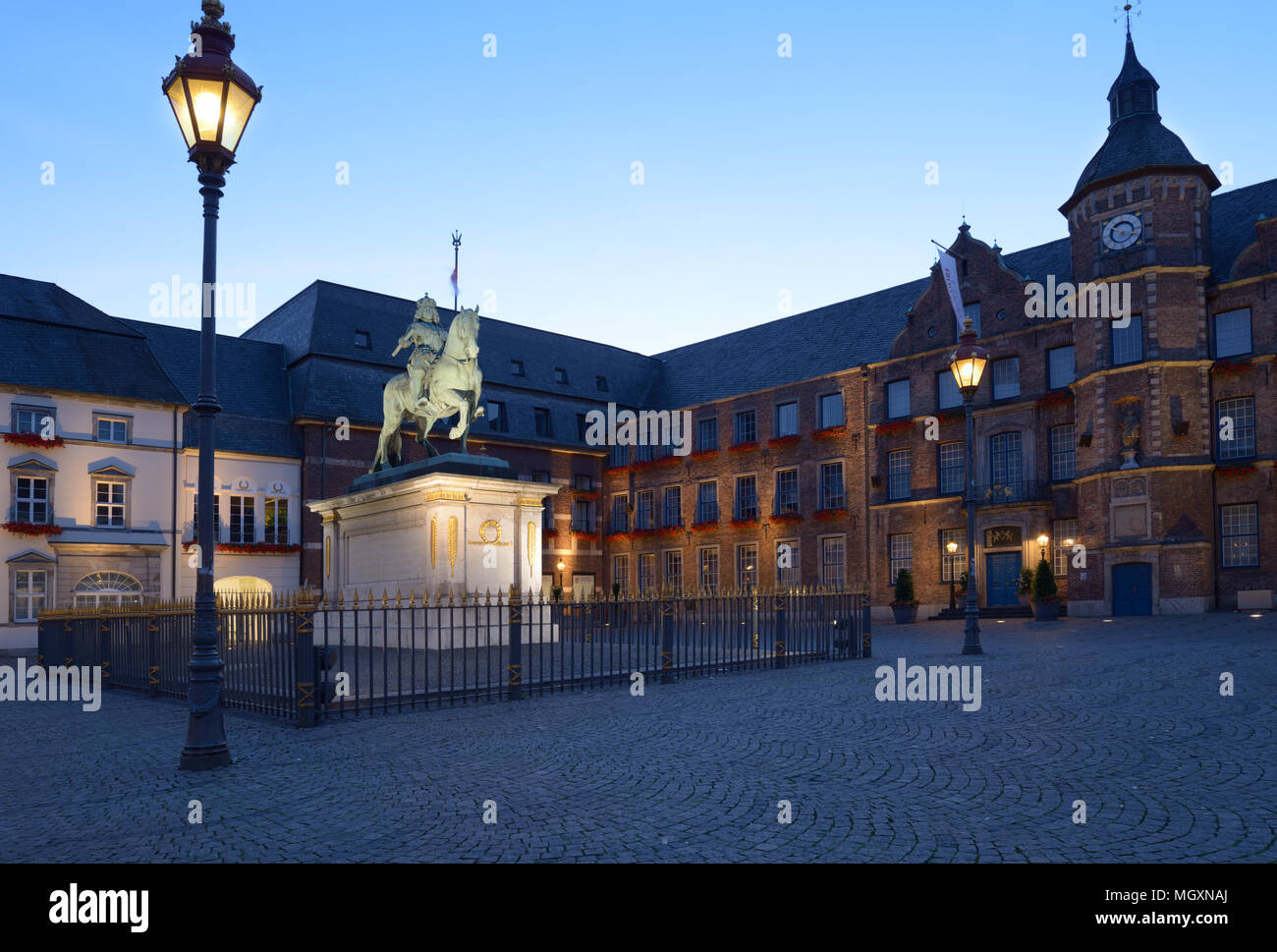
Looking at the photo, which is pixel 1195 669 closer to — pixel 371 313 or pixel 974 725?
pixel 974 725

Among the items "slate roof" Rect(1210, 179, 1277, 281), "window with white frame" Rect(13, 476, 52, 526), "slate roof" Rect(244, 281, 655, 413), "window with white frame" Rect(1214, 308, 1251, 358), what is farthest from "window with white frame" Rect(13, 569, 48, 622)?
"slate roof" Rect(1210, 179, 1277, 281)

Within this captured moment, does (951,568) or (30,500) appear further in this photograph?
(951,568)

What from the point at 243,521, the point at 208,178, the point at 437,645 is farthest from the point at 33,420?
the point at 208,178

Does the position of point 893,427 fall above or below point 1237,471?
above

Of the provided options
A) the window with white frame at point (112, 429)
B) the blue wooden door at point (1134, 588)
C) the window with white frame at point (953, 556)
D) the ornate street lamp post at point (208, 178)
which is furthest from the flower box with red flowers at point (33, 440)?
the blue wooden door at point (1134, 588)

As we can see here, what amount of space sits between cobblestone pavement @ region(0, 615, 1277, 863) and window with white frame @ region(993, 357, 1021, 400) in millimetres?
23422

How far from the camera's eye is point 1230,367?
29.5 m

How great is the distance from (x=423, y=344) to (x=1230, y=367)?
2530 cm

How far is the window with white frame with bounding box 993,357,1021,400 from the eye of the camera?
35250 mm

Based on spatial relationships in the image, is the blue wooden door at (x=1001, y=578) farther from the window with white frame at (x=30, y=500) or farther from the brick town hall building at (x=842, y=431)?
the window with white frame at (x=30, y=500)

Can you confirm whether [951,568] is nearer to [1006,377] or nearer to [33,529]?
[1006,377]

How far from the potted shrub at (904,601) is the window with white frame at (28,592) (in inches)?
1202

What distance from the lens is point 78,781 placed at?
8109 millimetres

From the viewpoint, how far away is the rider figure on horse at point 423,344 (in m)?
21.8
